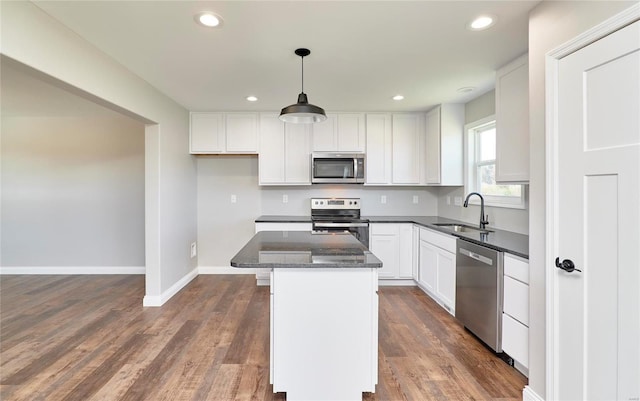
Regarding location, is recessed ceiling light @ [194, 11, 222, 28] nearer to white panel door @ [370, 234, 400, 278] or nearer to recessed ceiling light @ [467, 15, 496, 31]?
recessed ceiling light @ [467, 15, 496, 31]

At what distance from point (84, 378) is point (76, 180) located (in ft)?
11.6

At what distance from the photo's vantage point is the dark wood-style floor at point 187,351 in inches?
75.9

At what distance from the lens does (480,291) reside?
2436 mm

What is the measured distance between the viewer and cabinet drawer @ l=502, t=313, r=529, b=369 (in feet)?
6.44

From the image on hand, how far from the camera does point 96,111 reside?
12.3 ft

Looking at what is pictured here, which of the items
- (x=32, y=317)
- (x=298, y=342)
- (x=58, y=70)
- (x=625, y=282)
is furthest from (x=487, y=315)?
(x=32, y=317)

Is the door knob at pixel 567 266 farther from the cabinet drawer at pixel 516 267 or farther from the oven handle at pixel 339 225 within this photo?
the oven handle at pixel 339 225

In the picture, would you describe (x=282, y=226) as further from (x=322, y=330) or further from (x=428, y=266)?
(x=322, y=330)

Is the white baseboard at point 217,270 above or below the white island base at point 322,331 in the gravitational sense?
below

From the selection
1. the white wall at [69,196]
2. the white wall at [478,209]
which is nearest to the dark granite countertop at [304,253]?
the white wall at [478,209]

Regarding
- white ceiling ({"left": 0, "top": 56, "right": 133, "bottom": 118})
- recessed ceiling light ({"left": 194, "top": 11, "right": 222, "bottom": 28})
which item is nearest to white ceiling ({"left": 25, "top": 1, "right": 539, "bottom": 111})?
recessed ceiling light ({"left": 194, "top": 11, "right": 222, "bottom": 28})

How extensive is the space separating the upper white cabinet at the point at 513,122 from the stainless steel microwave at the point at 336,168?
1.85m

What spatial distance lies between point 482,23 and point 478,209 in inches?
85.4

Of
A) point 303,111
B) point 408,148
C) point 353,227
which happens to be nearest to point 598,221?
point 303,111
